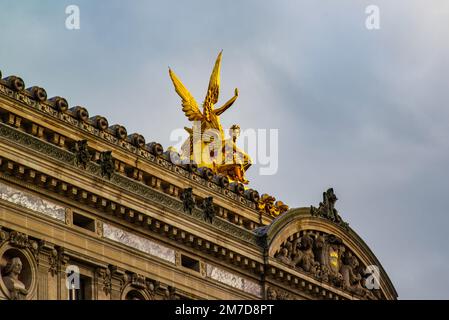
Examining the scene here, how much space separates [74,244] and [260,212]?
19.9 m

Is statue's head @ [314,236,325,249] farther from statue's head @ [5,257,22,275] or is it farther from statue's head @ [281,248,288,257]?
statue's head @ [5,257,22,275]

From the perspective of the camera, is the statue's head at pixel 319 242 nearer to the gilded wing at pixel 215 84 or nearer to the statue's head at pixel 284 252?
the statue's head at pixel 284 252

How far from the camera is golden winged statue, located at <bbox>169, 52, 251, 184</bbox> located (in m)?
89.4

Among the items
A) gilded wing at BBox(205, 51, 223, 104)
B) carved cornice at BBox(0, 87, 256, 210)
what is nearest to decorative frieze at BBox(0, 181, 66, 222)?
carved cornice at BBox(0, 87, 256, 210)

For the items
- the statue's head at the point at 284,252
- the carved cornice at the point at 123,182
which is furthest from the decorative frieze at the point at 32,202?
the statue's head at the point at 284,252

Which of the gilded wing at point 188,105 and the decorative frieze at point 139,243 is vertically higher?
the gilded wing at point 188,105

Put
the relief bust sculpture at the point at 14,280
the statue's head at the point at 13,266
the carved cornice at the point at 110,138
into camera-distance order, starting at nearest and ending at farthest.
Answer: the relief bust sculpture at the point at 14,280
the statue's head at the point at 13,266
the carved cornice at the point at 110,138

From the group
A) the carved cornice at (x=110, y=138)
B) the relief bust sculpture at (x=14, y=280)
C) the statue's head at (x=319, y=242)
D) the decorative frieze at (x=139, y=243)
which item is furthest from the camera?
the statue's head at (x=319, y=242)

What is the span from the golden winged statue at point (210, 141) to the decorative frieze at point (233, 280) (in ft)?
43.7

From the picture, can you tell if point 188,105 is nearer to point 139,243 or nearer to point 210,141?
point 210,141

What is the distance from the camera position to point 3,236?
6425cm

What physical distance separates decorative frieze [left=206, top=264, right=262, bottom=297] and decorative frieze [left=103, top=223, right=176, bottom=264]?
2.57 m

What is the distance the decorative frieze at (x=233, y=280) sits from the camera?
2911 inches
